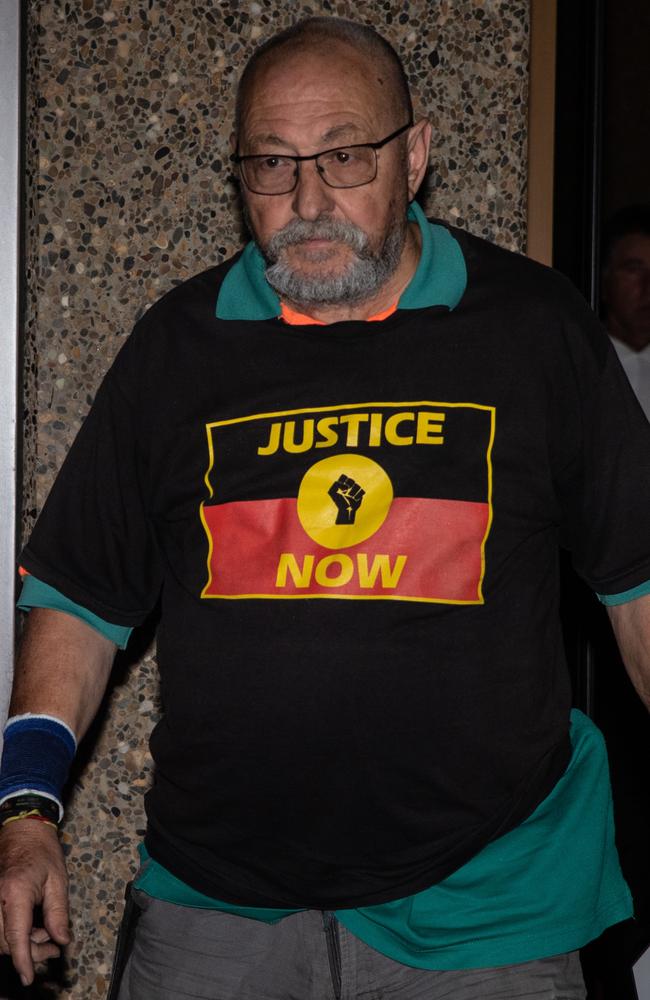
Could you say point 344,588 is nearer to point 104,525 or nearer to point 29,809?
point 104,525

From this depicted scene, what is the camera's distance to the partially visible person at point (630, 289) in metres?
2.66

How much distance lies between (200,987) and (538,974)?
1.57ft

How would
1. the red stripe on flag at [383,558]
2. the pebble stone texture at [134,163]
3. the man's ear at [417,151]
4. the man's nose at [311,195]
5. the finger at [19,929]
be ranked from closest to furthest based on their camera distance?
1. the finger at [19,929]
2. the red stripe on flag at [383,558]
3. the man's nose at [311,195]
4. the man's ear at [417,151]
5. the pebble stone texture at [134,163]

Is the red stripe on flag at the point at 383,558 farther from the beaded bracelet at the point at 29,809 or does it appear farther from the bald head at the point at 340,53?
the bald head at the point at 340,53

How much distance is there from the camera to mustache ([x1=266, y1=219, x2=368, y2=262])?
1.91m

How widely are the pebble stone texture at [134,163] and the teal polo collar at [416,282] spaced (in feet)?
1.82

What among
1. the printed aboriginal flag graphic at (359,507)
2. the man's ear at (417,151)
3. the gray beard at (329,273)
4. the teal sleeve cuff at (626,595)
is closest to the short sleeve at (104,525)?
the printed aboriginal flag graphic at (359,507)

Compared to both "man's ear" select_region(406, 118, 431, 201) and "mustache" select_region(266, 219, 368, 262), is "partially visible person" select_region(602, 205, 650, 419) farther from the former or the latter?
"mustache" select_region(266, 219, 368, 262)

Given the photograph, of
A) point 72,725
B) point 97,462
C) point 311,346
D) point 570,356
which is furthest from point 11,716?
point 570,356

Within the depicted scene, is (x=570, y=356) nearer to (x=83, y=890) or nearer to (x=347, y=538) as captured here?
(x=347, y=538)

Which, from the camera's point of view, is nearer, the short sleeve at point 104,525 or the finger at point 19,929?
the finger at point 19,929

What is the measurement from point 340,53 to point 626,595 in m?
0.95

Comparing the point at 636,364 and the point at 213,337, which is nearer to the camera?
the point at 213,337

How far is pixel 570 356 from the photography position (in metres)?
1.87
